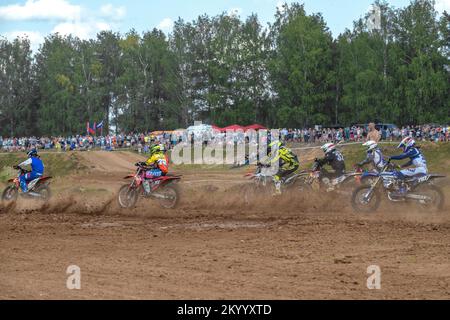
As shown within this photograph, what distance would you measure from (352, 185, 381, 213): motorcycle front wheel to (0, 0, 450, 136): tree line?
34.9 m

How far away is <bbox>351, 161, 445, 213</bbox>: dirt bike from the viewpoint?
14062 mm

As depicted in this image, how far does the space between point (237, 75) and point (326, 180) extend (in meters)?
43.3

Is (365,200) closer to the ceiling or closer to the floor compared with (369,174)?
closer to the floor

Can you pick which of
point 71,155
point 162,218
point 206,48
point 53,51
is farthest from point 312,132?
point 53,51

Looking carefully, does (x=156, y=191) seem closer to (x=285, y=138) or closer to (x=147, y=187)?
(x=147, y=187)

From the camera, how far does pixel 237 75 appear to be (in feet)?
191

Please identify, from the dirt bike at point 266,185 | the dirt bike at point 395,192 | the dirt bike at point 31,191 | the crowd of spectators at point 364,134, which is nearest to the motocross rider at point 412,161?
the dirt bike at point 395,192

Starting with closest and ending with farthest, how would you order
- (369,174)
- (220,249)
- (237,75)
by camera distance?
(220,249) → (369,174) → (237,75)

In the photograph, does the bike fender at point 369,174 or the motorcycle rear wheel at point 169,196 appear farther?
the motorcycle rear wheel at point 169,196

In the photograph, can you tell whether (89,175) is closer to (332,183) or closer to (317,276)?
(332,183)

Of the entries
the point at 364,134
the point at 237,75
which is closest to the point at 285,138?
the point at 364,134

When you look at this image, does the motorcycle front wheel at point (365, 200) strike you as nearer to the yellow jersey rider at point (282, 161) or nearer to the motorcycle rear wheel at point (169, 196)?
the yellow jersey rider at point (282, 161)

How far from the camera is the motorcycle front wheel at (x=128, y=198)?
15914 mm

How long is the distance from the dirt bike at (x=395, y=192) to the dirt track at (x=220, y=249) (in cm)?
33
